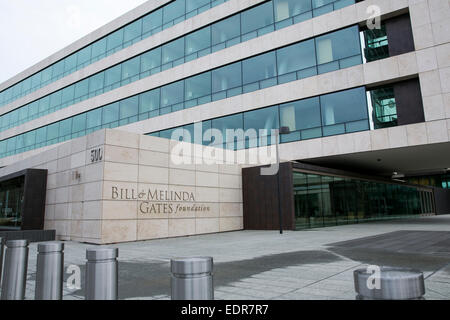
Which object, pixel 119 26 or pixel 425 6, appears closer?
pixel 425 6

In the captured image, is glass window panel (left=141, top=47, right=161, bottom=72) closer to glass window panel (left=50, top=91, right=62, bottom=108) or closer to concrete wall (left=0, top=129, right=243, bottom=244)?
concrete wall (left=0, top=129, right=243, bottom=244)

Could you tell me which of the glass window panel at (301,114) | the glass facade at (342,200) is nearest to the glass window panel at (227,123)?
the glass window panel at (301,114)

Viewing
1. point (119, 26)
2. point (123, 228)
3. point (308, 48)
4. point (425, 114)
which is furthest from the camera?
point (119, 26)

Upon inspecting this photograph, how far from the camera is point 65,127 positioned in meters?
34.0

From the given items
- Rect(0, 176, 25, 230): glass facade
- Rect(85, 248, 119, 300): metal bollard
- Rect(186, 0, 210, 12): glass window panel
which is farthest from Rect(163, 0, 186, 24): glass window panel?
Rect(85, 248, 119, 300): metal bollard

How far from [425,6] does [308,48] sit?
6449mm

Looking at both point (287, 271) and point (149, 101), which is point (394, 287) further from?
point (149, 101)

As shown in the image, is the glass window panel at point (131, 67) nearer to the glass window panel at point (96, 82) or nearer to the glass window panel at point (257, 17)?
the glass window panel at point (96, 82)

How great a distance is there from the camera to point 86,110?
106 ft

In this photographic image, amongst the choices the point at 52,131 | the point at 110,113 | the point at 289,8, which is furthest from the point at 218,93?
the point at 52,131

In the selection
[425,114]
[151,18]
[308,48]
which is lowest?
[425,114]

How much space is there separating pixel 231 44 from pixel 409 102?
12474mm
